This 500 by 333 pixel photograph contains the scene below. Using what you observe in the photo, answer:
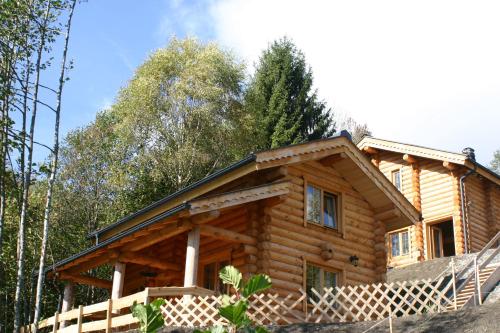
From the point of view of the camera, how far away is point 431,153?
27.2m

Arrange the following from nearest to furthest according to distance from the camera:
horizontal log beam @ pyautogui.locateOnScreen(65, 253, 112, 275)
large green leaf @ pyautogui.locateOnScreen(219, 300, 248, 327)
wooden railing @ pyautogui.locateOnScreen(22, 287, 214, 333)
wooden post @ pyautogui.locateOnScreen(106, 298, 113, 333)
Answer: large green leaf @ pyautogui.locateOnScreen(219, 300, 248, 327)
wooden railing @ pyautogui.locateOnScreen(22, 287, 214, 333)
wooden post @ pyautogui.locateOnScreen(106, 298, 113, 333)
horizontal log beam @ pyautogui.locateOnScreen(65, 253, 112, 275)

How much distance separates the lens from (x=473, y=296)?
1598cm

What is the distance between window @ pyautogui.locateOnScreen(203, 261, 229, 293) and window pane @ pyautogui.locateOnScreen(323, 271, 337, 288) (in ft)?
9.87

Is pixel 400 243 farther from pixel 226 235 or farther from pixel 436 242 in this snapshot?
pixel 226 235

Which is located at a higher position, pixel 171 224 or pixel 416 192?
pixel 416 192

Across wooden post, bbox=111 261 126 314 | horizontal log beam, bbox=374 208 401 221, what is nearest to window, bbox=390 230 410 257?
horizontal log beam, bbox=374 208 401 221

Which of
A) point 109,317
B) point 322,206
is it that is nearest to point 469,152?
point 322,206

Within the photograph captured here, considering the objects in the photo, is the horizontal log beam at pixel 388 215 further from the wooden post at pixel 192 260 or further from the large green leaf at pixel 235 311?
the large green leaf at pixel 235 311

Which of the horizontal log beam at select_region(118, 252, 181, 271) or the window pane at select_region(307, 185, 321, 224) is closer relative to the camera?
the horizontal log beam at select_region(118, 252, 181, 271)

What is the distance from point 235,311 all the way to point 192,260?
284cm

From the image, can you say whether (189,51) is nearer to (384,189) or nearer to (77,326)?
(384,189)

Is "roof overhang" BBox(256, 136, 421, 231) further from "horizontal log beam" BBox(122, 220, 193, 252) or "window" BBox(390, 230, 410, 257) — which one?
"window" BBox(390, 230, 410, 257)

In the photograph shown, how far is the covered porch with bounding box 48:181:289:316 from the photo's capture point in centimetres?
1420

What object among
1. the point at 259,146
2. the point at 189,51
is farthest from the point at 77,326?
the point at 189,51
